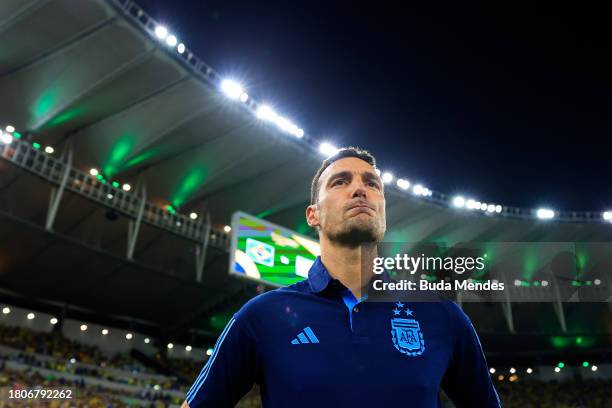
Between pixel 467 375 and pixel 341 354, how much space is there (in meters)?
0.64

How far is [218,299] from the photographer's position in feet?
136

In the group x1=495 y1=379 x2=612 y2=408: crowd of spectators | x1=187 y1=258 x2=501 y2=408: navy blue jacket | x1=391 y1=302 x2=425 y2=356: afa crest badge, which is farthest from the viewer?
x1=495 y1=379 x2=612 y2=408: crowd of spectators

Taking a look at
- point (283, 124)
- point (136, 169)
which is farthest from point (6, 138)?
point (283, 124)

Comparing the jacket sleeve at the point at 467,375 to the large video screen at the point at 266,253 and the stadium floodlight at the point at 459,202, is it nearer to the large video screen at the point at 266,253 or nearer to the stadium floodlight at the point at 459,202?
the large video screen at the point at 266,253

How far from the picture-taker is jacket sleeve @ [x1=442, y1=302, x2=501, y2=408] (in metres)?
2.49

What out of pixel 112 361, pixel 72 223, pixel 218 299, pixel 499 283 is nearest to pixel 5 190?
pixel 72 223

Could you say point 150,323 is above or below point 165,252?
below

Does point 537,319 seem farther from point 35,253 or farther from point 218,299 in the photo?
point 35,253

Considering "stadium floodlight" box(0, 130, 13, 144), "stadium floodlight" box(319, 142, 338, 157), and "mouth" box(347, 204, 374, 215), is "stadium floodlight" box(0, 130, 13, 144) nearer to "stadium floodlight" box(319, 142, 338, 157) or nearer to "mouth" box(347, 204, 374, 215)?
"stadium floodlight" box(319, 142, 338, 157)

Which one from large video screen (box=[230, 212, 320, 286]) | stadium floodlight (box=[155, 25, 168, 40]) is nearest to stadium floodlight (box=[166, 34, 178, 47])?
stadium floodlight (box=[155, 25, 168, 40])

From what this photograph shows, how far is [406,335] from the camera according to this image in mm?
2359

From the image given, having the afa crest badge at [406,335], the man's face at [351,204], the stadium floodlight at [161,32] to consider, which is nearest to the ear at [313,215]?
the man's face at [351,204]

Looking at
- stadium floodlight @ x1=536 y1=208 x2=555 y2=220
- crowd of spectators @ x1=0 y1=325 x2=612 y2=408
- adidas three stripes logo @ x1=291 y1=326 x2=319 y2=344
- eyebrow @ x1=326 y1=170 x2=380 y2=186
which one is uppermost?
stadium floodlight @ x1=536 y1=208 x2=555 y2=220

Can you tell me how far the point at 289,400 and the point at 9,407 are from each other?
18975 mm
